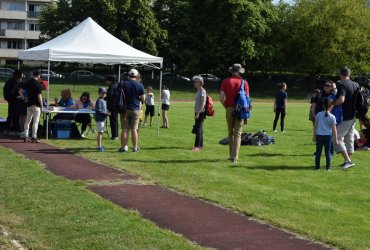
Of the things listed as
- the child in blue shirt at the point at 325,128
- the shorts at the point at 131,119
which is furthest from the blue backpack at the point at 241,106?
the shorts at the point at 131,119

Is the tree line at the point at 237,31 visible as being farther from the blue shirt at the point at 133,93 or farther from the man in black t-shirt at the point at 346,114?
the man in black t-shirt at the point at 346,114

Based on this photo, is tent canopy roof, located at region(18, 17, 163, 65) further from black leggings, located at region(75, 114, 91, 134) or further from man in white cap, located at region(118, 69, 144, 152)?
man in white cap, located at region(118, 69, 144, 152)

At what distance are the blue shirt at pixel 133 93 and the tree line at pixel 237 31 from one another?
155 ft

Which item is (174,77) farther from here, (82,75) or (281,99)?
(281,99)

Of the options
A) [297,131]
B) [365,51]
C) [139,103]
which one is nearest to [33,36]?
[365,51]

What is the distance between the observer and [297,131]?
21984mm

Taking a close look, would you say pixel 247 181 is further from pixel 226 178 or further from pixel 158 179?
pixel 158 179

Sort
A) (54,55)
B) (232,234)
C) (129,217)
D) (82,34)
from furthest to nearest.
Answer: (82,34), (54,55), (129,217), (232,234)

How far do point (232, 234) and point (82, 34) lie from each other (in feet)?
42.7

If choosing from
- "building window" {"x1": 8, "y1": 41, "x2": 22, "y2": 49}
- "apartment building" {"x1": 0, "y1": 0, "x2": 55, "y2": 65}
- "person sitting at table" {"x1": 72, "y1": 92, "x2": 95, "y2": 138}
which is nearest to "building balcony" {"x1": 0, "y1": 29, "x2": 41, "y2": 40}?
"apartment building" {"x1": 0, "y1": 0, "x2": 55, "y2": 65}

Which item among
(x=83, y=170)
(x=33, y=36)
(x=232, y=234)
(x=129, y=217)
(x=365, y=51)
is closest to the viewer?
(x=232, y=234)

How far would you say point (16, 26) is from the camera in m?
87.8

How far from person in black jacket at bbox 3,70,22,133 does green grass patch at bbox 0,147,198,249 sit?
311 inches

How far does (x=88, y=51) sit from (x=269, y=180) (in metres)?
8.44
